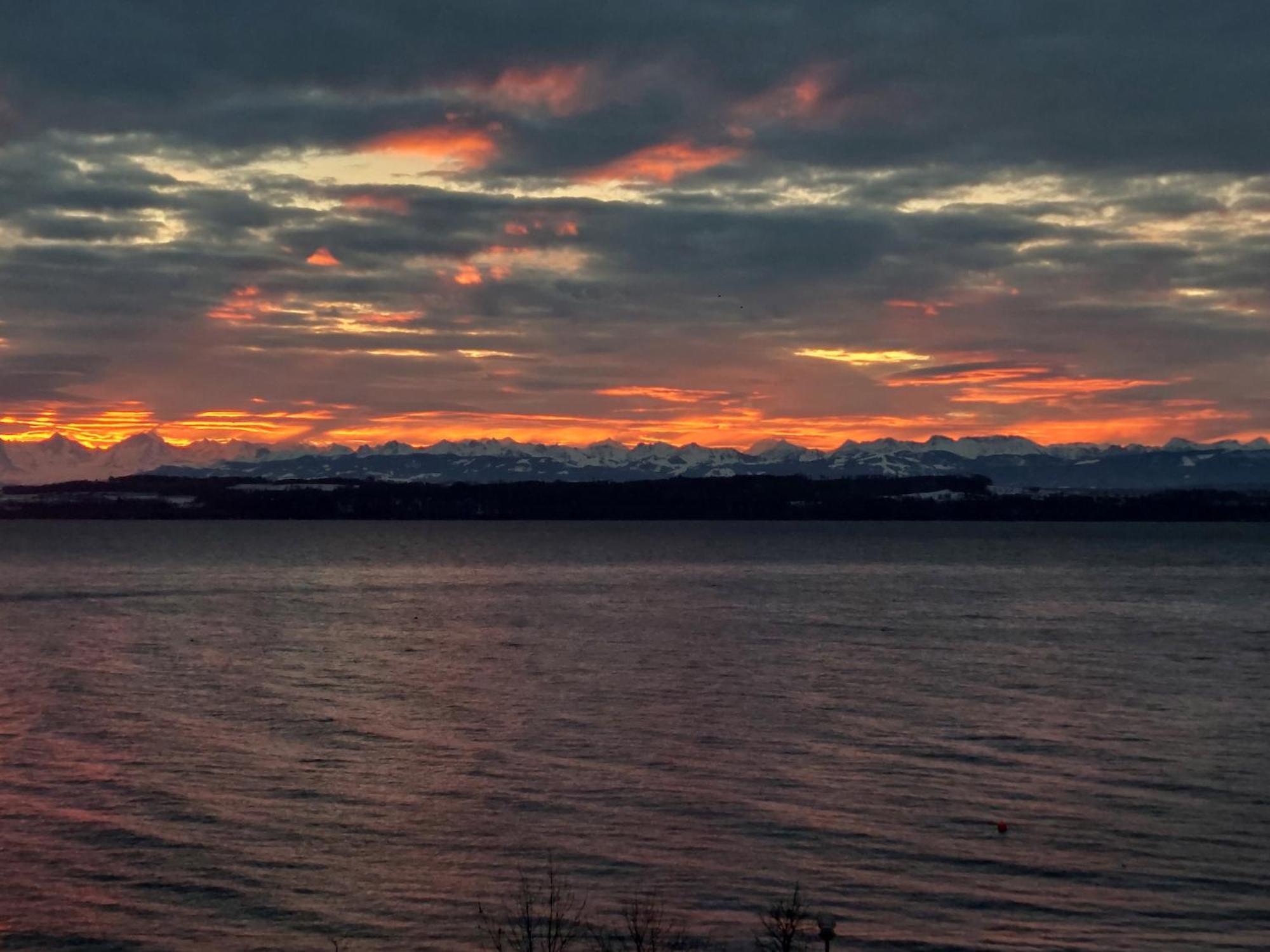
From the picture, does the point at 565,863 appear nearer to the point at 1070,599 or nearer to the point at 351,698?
the point at 351,698

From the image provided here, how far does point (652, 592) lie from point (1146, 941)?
80.7 m

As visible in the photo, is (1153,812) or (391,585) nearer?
(1153,812)

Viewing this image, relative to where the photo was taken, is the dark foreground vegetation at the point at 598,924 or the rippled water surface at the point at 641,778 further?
the rippled water surface at the point at 641,778

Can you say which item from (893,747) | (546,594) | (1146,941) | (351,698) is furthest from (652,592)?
(1146,941)

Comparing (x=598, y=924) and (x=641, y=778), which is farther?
(x=641, y=778)

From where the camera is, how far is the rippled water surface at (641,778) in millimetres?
23234

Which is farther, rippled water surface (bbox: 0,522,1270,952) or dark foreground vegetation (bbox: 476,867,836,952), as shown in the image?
rippled water surface (bbox: 0,522,1270,952)

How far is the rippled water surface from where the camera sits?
23.2 m

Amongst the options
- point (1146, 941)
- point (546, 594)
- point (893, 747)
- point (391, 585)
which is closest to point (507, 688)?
point (893, 747)

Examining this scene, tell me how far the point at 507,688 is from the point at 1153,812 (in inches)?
955

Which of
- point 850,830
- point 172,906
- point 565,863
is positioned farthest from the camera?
point 850,830

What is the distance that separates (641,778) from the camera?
1280 inches

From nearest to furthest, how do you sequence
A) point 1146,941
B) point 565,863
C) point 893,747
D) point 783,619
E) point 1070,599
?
point 1146,941 < point 565,863 < point 893,747 < point 783,619 < point 1070,599

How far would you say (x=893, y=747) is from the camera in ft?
119
